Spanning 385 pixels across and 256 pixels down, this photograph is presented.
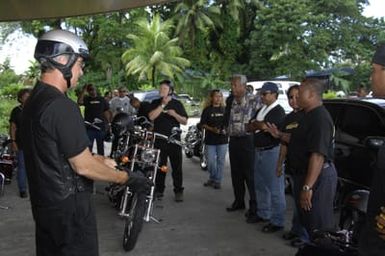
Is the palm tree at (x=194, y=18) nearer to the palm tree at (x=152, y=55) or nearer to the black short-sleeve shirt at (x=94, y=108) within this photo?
the palm tree at (x=152, y=55)

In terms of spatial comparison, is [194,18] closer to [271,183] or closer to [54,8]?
[54,8]

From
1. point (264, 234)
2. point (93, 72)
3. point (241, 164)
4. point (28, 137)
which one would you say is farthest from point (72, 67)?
point (93, 72)

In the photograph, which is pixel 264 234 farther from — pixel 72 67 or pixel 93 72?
pixel 93 72

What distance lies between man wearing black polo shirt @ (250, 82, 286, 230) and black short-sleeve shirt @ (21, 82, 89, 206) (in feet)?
12.5

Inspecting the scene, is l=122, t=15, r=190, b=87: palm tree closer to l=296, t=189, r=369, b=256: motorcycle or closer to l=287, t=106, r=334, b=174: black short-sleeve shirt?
l=287, t=106, r=334, b=174: black short-sleeve shirt

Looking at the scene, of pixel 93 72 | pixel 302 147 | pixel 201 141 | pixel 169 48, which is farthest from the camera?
pixel 169 48

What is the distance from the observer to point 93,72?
38375 mm

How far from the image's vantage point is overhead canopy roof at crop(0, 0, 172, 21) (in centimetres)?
850

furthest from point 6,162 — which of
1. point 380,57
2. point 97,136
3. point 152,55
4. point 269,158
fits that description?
point 152,55

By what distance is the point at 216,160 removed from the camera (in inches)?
363

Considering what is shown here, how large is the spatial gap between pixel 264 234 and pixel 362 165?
156cm

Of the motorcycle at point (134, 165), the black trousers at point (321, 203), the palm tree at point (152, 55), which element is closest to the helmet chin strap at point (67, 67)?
the motorcycle at point (134, 165)

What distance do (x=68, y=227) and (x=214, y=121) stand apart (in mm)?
6730

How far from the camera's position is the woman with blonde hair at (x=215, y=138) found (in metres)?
9.20
